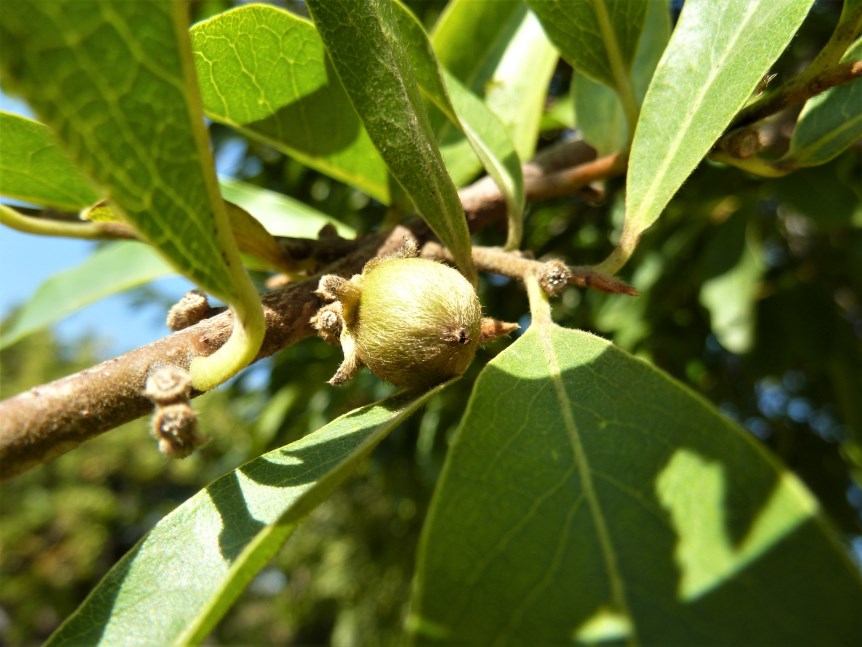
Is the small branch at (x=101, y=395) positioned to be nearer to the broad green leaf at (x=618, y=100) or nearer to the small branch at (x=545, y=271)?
the small branch at (x=545, y=271)

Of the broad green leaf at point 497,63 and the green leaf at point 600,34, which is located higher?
the green leaf at point 600,34

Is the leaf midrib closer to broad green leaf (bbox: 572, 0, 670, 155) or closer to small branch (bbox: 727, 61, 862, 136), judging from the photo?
small branch (bbox: 727, 61, 862, 136)

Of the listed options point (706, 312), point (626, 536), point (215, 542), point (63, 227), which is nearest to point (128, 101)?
point (215, 542)

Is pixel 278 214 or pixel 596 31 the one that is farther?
pixel 278 214

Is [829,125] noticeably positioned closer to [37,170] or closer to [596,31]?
[596,31]

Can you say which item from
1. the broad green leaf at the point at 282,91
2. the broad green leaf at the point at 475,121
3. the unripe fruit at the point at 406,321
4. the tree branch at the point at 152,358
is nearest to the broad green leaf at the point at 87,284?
the broad green leaf at the point at 282,91

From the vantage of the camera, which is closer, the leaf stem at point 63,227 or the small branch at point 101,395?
the small branch at point 101,395

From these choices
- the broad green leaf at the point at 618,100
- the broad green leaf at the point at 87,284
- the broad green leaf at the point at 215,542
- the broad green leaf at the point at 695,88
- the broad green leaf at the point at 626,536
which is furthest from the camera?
the broad green leaf at the point at 87,284

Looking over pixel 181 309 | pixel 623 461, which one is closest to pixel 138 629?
pixel 181 309
